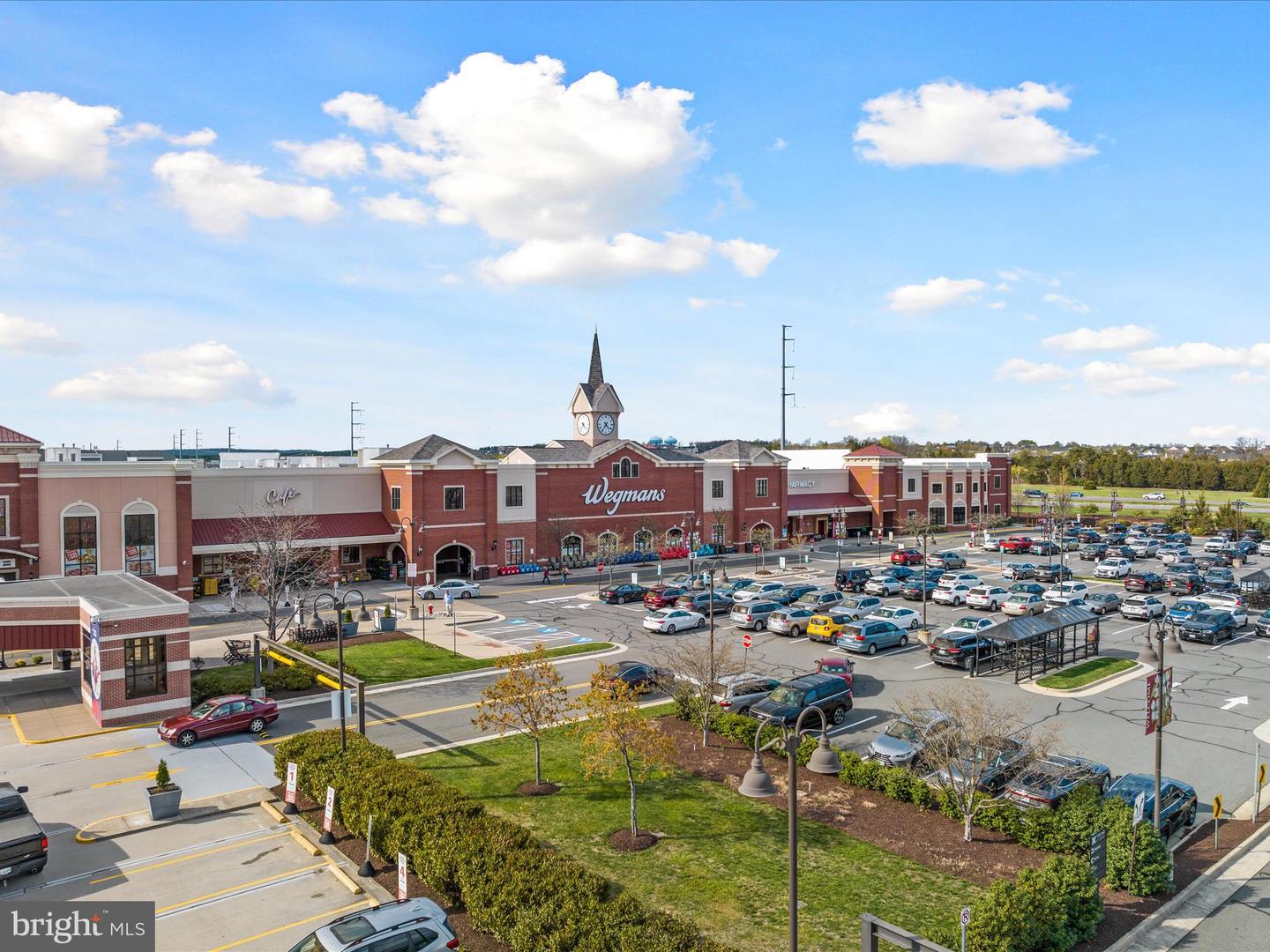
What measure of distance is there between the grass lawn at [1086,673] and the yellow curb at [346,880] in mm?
25593

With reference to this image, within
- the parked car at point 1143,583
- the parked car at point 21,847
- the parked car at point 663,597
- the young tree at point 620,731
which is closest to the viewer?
the parked car at point 21,847

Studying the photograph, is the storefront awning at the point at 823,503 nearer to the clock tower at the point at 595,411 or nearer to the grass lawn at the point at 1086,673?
the clock tower at the point at 595,411

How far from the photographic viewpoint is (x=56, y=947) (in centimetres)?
1320

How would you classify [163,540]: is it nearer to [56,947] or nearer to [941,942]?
[56,947]

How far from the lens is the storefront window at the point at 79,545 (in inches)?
1650

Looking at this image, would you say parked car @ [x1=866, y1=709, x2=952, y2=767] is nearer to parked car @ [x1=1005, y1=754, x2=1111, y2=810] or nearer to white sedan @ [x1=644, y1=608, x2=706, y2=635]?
parked car @ [x1=1005, y1=754, x2=1111, y2=810]

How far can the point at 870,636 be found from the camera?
3534 cm

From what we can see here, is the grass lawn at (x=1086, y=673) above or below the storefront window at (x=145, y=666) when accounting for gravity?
below

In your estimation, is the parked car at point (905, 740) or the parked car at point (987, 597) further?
the parked car at point (987, 597)

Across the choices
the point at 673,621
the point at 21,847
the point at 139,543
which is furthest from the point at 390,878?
the point at 139,543

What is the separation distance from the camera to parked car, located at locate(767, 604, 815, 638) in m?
39.2

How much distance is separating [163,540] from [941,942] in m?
44.6

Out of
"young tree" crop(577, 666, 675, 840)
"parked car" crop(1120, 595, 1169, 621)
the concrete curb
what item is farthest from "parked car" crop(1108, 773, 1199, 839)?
"parked car" crop(1120, 595, 1169, 621)

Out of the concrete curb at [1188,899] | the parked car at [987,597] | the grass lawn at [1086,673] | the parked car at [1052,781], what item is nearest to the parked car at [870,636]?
the grass lawn at [1086,673]
